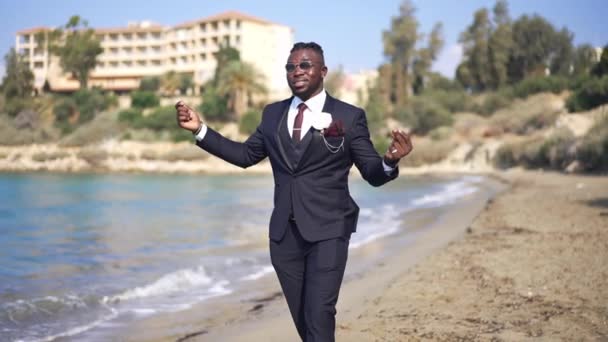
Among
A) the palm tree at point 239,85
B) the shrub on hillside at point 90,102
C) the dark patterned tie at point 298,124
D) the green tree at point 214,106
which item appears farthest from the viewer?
the shrub on hillside at point 90,102

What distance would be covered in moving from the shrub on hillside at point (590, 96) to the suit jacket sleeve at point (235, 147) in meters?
40.1

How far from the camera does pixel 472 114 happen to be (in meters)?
64.9

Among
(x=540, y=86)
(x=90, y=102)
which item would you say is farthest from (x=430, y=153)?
(x=90, y=102)

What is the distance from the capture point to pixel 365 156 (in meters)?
3.61

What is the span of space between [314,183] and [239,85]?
66333 mm

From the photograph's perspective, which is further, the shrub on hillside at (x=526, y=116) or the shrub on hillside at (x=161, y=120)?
the shrub on hillside at (x=161, y=120)

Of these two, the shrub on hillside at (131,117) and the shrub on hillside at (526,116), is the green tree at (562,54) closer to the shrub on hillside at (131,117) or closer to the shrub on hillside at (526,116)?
the shrub on hillside at (526,116)

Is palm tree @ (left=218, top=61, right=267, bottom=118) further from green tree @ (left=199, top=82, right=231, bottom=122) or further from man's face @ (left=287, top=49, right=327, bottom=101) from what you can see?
man's face @ (left=287, top=49, right=327, bottom=101)

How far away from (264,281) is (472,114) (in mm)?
58327

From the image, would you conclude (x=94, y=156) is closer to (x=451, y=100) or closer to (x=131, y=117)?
(x=131, y=117)

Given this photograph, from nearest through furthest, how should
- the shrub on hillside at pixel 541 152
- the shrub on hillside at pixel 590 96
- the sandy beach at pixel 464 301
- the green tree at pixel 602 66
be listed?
1. the sandy beach at pixel 464 301
2. the shrub on hillside at pixel 541 152
3. the green tree at pixel 602 66
4. the shrub on hillside at pixel 590 96

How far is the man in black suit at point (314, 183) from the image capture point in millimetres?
3547

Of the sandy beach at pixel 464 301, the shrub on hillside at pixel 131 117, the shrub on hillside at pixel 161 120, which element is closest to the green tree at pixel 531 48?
the shrub on hillside at pixel 161 120

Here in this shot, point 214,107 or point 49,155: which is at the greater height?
point 214,107
